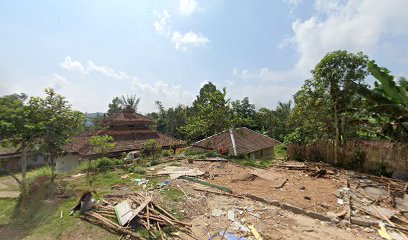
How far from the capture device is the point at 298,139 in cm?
1811

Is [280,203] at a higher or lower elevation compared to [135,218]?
higher

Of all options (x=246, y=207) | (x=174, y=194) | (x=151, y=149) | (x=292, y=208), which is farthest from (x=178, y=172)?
(x=151, y=149)

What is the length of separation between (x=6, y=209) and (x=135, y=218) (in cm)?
539

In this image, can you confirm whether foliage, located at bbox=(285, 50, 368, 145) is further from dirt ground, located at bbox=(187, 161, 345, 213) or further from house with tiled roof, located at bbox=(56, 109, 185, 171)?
house with tiled roof, located at bbox=(56, 109, 185, 171)

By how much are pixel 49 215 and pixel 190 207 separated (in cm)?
408

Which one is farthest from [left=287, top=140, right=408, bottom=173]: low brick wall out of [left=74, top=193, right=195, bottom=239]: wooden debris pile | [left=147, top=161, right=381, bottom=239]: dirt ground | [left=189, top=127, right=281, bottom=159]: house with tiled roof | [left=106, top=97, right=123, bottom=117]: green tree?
[left=106, top=97, right=123, bottom=117]: green tree

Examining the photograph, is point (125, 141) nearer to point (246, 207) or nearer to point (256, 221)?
point (246, 207)

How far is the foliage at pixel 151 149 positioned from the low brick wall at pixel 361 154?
29.5 feet

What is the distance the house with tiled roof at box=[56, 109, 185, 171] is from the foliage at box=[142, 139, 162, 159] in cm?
166

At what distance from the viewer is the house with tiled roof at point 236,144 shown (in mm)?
16766

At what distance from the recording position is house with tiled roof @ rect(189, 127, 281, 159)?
16.8 m

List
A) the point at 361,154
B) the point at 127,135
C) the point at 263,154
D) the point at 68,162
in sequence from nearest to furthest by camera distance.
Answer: the point at 361,154
the point at 68,162
the point at 127,135
the point at 263,154

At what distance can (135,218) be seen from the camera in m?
5.31

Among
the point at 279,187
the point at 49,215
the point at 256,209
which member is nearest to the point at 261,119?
the point at 279,187
